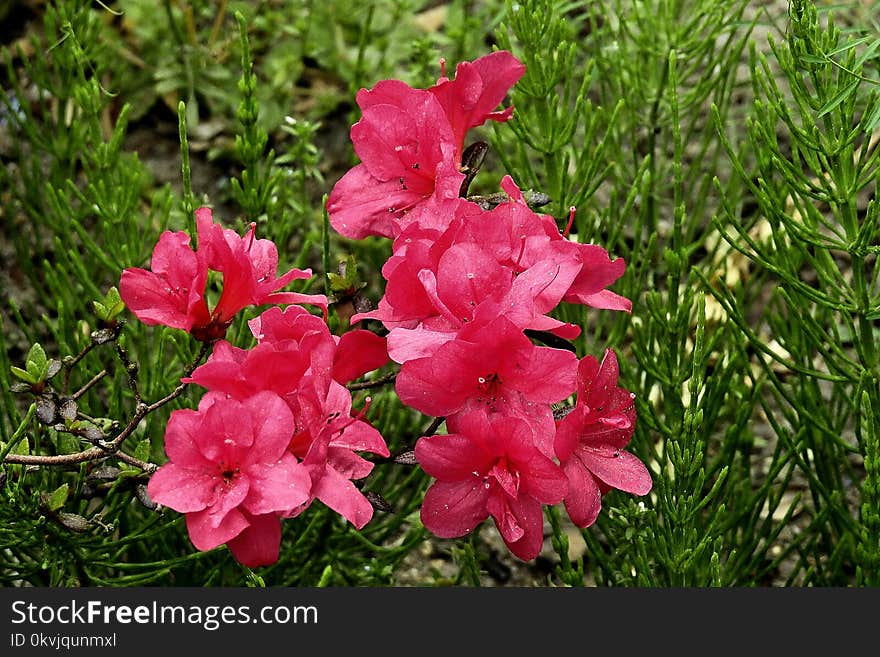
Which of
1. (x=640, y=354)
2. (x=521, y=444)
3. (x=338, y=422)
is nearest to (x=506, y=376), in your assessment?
(x=521, y=444)

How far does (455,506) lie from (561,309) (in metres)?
0.67

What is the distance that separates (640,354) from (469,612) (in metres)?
0.51

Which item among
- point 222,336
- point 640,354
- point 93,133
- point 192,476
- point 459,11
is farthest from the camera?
point 459,11

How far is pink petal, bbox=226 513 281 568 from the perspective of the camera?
3.23ft

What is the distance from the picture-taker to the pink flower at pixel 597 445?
3.55ft

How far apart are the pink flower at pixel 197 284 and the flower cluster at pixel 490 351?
0.14 meters

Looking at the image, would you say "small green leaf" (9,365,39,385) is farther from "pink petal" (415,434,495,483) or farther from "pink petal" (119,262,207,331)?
"pink petal" (415,434,495,483)

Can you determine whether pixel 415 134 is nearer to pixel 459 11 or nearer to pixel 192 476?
pixel 192 476

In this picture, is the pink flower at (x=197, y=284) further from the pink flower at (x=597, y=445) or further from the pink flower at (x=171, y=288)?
the pink flower at (x=597, y=445)

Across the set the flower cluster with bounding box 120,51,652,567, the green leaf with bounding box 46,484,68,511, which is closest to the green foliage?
the green leaf with bounding box 46,484,68,511

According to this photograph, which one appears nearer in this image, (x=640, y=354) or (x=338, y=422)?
(x=338, y=422)

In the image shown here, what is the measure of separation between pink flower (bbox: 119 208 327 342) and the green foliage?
0.05 meters

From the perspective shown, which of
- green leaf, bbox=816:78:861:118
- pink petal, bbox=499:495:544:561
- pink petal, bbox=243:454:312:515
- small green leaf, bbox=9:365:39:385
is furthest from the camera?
green leaf, bbox=816:78:861:118

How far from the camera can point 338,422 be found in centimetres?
102
